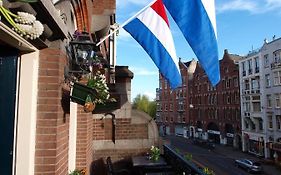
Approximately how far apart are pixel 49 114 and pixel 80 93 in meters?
0.60

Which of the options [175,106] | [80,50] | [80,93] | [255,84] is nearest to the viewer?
[80,93]

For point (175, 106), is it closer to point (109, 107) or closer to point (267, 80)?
point (267, 80)

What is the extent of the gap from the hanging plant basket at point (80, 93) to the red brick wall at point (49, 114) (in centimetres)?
35

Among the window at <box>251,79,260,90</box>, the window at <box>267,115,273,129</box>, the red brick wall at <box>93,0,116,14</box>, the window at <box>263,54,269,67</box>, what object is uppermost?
the window at <box>263,54,269,67</box>

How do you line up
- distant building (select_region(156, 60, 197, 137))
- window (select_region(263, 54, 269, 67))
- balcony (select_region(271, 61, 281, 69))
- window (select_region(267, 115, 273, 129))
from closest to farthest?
balcony (select_region(271, 61, 281, 69)), window (select_region(267, 115, 273, 129)), window (select_region(263, 54, 269, 67)), distant building (select_region(156, 60, 197, 137))

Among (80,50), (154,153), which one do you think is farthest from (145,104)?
(80,50)

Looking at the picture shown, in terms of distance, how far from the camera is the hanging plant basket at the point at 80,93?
3.74m

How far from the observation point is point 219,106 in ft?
161

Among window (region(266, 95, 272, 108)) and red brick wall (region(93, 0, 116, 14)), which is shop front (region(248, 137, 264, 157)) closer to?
window (region(266, 95, 272, 108))

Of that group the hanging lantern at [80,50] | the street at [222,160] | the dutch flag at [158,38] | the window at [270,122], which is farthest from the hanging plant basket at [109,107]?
the window at [270,122]

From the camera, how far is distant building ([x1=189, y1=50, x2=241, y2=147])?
148 feet

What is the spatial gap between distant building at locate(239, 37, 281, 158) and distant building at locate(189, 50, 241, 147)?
7.24ft

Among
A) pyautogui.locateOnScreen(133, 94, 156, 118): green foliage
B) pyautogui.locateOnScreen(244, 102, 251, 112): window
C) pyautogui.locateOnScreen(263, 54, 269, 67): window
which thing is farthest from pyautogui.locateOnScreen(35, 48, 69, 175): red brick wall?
pyautogui.locateOnScreen(133, 94, 156, 118): green foliage

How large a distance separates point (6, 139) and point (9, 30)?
3.74 feet
